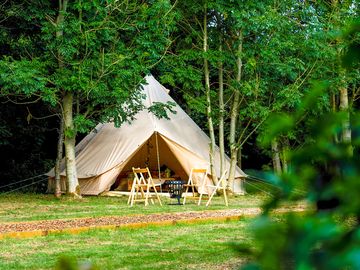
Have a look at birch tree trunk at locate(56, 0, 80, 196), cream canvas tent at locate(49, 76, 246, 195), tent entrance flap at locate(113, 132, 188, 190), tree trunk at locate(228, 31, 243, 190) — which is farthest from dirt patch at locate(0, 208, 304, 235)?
tent entrance flap at locate(113, 132, 188, 190)

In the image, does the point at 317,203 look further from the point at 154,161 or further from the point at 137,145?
the point at 154,161

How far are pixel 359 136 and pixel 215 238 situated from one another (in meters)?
8.55

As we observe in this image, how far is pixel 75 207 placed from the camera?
15227mm

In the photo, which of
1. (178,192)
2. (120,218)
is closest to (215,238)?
(120,218)

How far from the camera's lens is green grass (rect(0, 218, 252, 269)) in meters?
7.21

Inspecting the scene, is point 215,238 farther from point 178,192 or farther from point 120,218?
point 178,192

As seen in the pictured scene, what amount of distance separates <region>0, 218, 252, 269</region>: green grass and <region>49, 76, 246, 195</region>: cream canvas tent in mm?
8692

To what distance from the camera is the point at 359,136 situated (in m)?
1.02

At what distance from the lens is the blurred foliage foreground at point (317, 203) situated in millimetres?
879

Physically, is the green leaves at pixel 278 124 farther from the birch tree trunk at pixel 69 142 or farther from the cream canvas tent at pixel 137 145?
the cream canvas tent at pixel 137 145

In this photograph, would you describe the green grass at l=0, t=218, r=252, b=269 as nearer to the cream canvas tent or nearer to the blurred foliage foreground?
the blurred foliage foreground

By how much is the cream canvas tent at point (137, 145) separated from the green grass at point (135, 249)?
869cm

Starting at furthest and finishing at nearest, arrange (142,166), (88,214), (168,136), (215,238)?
(142,166)
(168,136)
(88,214)
(215,238)

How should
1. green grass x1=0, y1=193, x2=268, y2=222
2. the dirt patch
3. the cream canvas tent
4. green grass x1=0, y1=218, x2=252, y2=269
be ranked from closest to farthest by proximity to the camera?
green grass x1=0, y1=218, x2=252, y2=269 < the dirt patch < green grass x1=0, y1=193, x2=268, y2=222 < the cream canvas tent
